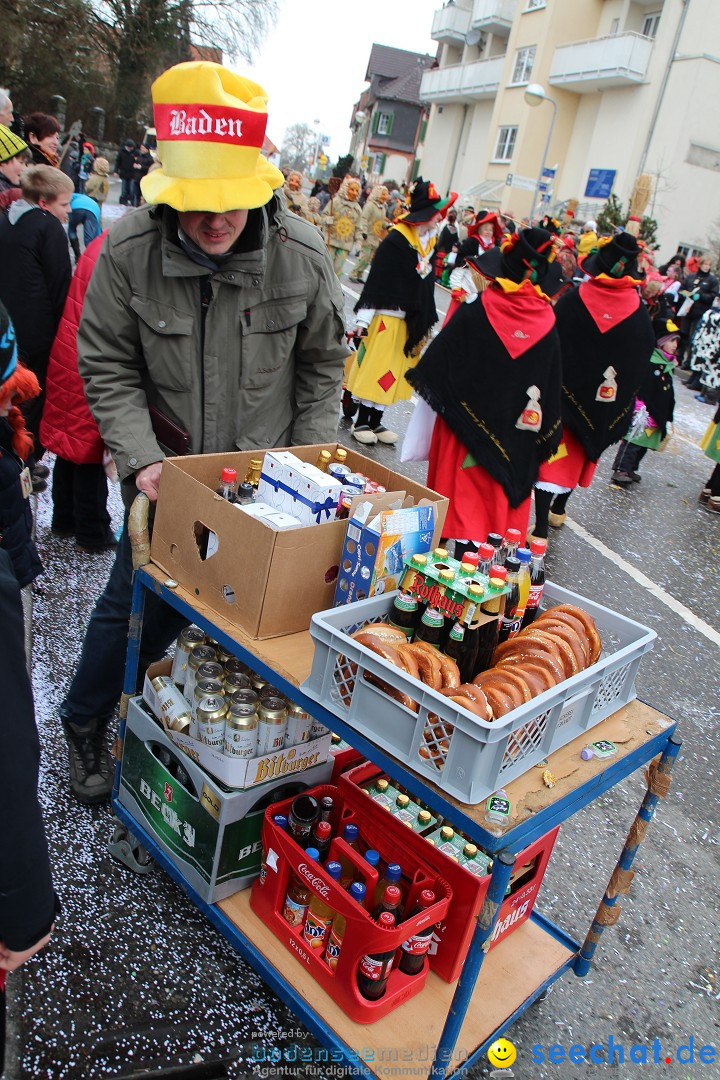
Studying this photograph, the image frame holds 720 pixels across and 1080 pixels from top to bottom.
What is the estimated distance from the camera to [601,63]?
29.4 metres

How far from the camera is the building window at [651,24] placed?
30.2m

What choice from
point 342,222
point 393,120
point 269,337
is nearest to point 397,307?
point 269,337

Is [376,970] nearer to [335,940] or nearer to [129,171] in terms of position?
[335,940]

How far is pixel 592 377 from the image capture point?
555 cm

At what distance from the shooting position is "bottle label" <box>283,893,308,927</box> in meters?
2.39

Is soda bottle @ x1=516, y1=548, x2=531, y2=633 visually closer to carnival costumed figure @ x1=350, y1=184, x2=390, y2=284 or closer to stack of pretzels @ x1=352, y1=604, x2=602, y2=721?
stack of pretzels @ x1=352, y1=604, x2=602, y2=721

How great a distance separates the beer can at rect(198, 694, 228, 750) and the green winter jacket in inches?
31.7

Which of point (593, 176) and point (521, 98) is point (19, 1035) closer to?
point (593, 176)

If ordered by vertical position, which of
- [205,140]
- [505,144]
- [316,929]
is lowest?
[316,929]

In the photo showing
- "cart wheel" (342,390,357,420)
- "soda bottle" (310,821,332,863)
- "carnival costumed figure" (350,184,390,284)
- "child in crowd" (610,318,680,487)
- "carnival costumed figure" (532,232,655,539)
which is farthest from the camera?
"carnival costumed figure" (350,184,390,284)

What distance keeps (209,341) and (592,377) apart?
359cm

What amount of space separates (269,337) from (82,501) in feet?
7.81

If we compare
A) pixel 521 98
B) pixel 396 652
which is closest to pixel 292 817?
pixel 396 652

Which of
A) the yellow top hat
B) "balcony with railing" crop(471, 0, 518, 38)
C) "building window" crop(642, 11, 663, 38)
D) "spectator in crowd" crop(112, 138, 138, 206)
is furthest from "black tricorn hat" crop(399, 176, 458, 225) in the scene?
"balcony with railing" crop(471, 0, 518, 38)
